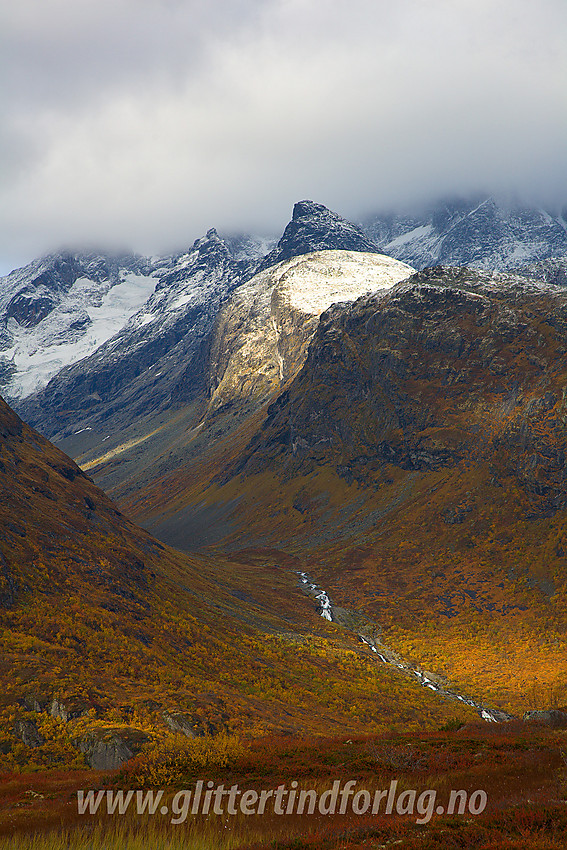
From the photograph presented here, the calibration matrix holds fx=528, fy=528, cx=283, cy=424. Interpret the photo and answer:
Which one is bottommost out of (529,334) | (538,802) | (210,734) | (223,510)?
(223,510)

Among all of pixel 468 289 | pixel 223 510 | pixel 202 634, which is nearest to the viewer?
pixel 202 634

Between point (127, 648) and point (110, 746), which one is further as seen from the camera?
point (127, 648)

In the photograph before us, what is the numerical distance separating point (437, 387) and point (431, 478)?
26.9 m

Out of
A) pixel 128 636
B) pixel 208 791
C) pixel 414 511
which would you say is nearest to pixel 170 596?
pixel 128 636

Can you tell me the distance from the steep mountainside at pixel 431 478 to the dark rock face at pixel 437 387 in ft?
1.37

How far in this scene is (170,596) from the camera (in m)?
59.2

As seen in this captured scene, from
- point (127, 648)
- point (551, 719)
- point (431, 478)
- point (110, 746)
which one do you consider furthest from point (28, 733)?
point (431, 478)

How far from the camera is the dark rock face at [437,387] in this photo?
106 meters

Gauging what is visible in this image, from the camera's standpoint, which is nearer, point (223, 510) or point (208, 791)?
point (208, 791)

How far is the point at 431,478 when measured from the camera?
120688mm

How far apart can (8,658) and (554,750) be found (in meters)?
30.4

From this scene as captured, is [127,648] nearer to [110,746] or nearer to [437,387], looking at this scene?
[110,746]

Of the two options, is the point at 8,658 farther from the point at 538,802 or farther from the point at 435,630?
the point at 435,630

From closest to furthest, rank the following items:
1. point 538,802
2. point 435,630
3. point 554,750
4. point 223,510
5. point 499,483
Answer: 1. point 538,802
2. point 554,750
3. point 435,630
4. point 499,483
5. point 223,510
